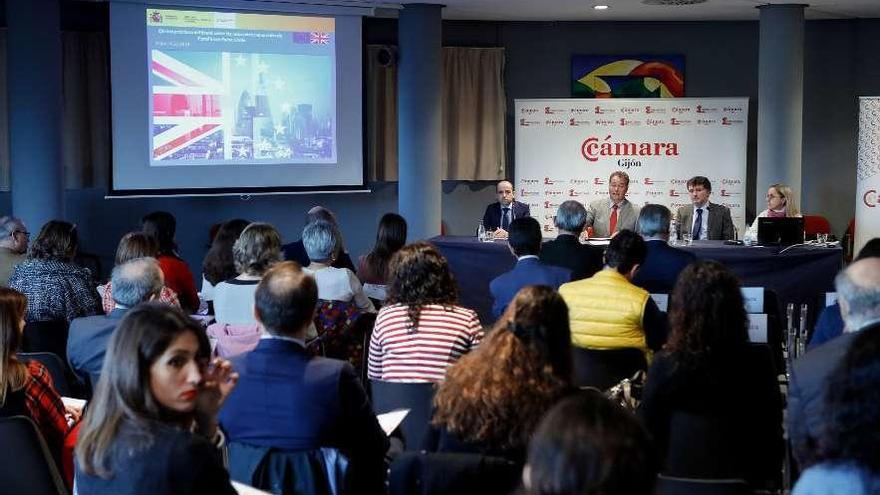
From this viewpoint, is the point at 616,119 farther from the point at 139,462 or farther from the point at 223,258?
→ the point at 139,462

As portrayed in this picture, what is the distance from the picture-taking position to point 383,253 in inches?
251

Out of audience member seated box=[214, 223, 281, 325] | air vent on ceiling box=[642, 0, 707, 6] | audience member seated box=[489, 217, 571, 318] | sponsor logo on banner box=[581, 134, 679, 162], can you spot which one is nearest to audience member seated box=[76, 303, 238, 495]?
audience member seated box=[214, 223, 281, 325]

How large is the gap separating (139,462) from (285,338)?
3.61ft

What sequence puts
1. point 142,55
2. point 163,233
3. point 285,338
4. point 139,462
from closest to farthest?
point 139,462
point 285,338
point 163,233
point 142,55

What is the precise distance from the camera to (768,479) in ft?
11.4

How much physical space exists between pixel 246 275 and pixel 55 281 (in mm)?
1083

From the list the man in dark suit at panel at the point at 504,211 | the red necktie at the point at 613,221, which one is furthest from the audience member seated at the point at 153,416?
the man in dark suit at panel at the point at 504,211

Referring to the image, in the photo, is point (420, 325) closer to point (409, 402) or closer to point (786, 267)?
point (409, 402)

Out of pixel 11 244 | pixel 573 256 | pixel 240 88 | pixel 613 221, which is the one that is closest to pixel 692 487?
pixel 573 256

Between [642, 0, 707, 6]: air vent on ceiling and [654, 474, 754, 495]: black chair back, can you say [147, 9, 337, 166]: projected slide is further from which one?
[654, 474, 754, 495]: black chair back

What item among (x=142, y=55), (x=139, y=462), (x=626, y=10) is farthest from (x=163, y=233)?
(x=626, y=10)

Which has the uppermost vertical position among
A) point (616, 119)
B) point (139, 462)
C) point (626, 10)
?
point (626, 10)

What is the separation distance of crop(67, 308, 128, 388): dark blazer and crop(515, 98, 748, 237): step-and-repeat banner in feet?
23.1

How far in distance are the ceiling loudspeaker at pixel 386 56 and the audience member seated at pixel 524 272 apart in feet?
17.1
